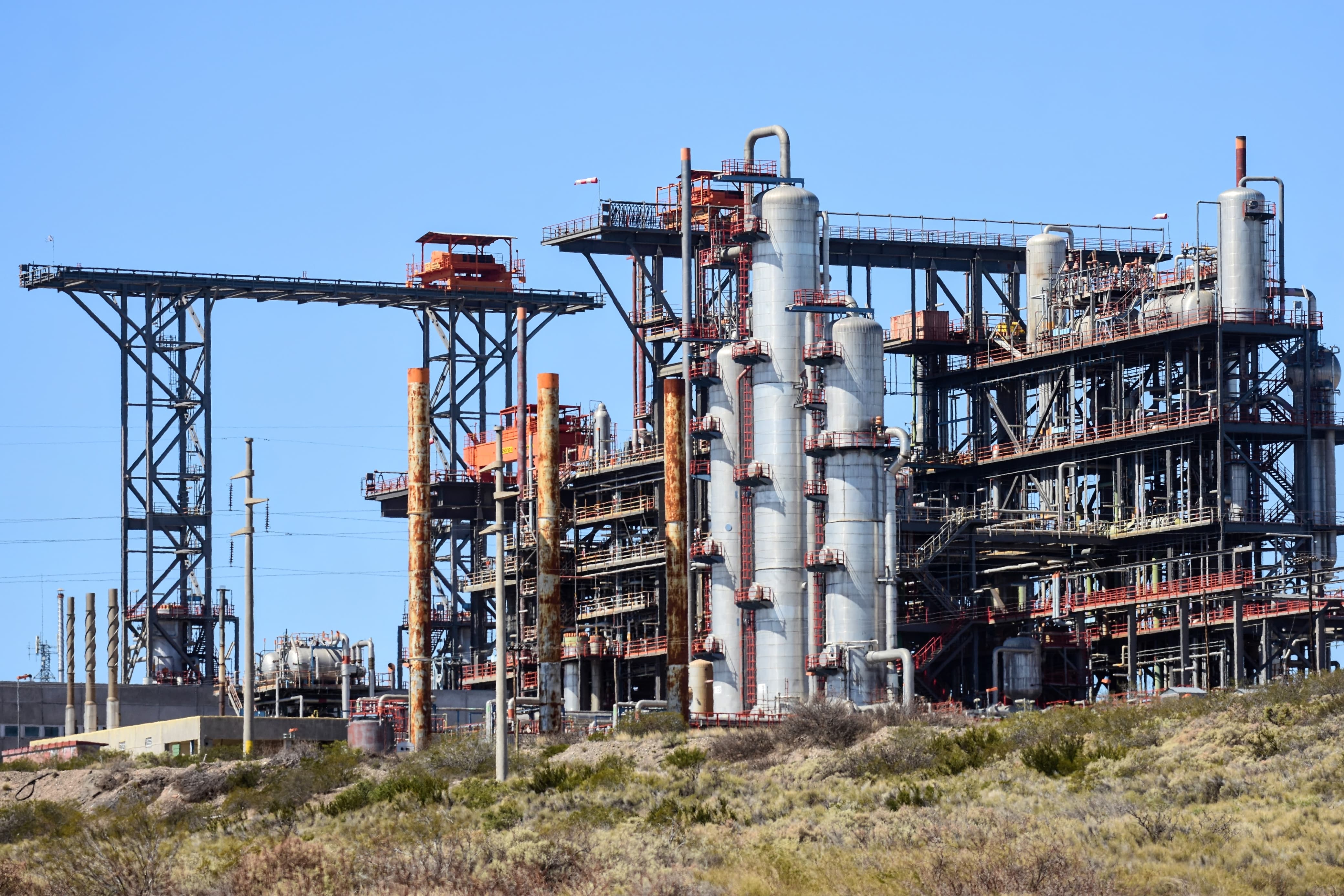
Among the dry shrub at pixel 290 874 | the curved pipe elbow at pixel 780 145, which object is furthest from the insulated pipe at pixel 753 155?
the dry shrub at pixel 290 874

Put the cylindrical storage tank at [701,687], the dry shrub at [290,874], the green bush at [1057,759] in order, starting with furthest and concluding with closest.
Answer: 1. the cylindrical storage tank at [701,687]
2. the green bush at [1057,759]
3. the dry shrub at [290,874]

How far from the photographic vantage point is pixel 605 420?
97.9 m

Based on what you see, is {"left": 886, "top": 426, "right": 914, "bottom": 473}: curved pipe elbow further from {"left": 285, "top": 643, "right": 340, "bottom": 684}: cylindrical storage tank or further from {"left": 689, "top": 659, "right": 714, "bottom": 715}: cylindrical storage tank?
{"left": 285, "top": 643, "right": 340, "bottom": 684}: cylindrical storage tank

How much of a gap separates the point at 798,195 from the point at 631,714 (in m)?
17.7

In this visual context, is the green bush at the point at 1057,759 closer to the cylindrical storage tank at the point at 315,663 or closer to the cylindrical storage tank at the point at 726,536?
the cylindrical storage tank at the point at 726,536

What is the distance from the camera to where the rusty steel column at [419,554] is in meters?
65.7

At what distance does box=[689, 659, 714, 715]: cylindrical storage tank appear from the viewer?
72.4 metres

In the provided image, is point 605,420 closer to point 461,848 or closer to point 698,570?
point 698,570

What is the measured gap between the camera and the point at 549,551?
68188mm

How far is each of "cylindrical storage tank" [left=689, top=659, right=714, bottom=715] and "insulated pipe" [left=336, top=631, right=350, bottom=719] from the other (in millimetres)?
13511

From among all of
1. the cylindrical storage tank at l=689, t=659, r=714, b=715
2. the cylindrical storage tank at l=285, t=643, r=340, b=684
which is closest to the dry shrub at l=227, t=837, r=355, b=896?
the cylindrical storage tank at l=689, t=659, r=714, b=715

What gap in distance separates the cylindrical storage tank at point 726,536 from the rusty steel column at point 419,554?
12576 millimetres

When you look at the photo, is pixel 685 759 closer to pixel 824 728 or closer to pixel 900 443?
pixel 824 728

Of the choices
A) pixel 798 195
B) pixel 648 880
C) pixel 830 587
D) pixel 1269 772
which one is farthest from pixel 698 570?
pixel 648 880
